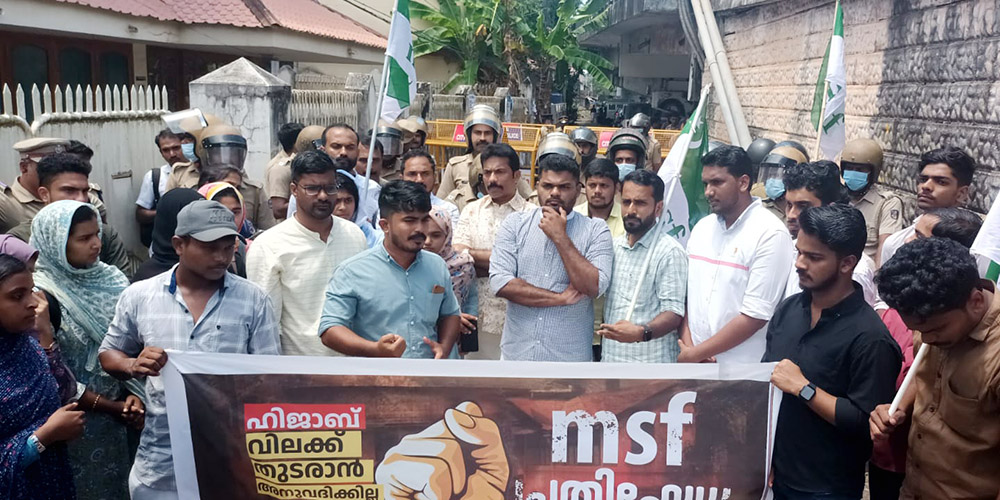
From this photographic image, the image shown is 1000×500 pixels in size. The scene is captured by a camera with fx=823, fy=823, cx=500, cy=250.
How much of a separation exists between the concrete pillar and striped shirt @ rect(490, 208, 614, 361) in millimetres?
5595

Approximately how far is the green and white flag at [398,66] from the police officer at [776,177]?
8.59 feet

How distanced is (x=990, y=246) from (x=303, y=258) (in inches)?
113

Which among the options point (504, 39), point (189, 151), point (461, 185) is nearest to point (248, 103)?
point (189, 151)

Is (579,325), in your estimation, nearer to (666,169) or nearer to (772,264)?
(772,264)

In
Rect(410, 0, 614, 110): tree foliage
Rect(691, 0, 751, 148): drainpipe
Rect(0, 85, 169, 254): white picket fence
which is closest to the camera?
Rect(0, 85, 169, 254): white picket fence

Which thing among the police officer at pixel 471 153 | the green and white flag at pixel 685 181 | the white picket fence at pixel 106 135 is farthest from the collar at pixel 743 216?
the white picket fence at pixel 106 135

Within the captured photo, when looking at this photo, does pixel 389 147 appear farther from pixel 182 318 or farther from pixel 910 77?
pixel 910 77

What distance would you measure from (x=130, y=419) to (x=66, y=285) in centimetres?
73

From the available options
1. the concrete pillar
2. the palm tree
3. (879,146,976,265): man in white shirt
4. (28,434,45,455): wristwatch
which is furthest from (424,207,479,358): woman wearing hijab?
the palm tree

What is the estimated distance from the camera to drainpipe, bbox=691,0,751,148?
1423cm

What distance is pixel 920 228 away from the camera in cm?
404

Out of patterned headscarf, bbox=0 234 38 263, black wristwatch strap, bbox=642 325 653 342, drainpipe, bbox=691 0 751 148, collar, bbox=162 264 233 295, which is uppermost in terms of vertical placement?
drainpipe, bbox=691 0 751 148

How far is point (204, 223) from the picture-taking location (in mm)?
3109

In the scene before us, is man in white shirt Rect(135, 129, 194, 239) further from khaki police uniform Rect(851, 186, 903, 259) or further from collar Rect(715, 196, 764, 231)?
khaki police uniform Rect(851, 186, 903, 259)
